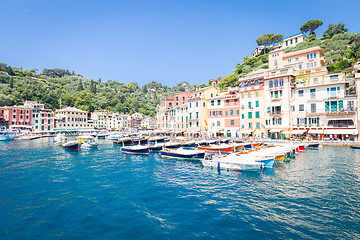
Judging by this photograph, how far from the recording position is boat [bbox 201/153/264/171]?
21594mm

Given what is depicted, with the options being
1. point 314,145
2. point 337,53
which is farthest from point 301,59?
point 314,145

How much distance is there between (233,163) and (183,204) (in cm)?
1064

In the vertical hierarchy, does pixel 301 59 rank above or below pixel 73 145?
above

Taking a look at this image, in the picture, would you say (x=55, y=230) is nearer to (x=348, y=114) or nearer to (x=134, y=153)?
(x=134, y=153)

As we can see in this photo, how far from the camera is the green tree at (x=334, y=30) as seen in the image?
274 feet

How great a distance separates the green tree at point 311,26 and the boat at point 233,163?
99.2 meters

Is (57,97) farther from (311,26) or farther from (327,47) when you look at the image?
(311,26)

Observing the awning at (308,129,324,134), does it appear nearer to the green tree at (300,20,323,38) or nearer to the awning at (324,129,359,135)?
the awning at (324,129,359,135)

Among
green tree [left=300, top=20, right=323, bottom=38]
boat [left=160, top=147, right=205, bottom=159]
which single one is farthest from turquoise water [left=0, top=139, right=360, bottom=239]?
green tree [left=300, top=20, right=323, bottom=38]

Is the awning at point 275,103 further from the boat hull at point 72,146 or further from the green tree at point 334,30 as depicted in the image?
the green tree at point 334,30

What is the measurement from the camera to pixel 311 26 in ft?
312

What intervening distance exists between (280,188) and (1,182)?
25.2 metres

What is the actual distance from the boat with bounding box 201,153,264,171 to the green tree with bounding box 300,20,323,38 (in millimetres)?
99222

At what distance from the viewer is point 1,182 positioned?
18812 mm
